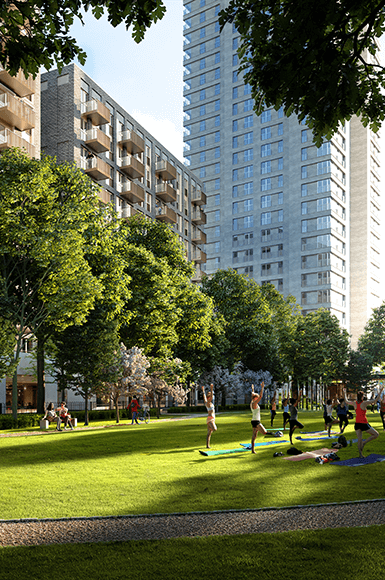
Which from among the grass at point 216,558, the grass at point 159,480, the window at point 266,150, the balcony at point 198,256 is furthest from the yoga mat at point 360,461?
the window at point 266,150

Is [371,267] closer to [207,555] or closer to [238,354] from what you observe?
[238,354]

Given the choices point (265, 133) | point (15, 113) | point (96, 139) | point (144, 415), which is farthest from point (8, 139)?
point (265, 133)

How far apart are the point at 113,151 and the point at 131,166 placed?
2667 millimetres

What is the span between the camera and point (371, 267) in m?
112

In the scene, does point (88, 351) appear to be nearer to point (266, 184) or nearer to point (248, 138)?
point (266, 184)

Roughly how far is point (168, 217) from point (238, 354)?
24.0 m

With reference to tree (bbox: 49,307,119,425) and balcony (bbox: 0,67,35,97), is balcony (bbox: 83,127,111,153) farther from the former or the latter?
tree (bbox: 49,307,119,425)

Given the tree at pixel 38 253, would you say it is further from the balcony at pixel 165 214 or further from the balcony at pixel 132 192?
the balcony at pixel 165 214

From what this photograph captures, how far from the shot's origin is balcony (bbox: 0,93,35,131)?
43281 mm

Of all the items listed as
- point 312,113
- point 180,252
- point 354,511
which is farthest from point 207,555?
point 180,252

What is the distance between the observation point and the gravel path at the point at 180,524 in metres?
8.04

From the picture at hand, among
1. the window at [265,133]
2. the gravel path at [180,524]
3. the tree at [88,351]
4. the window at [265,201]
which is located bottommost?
the gravel path at [180,524]

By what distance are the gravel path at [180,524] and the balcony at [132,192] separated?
188ft

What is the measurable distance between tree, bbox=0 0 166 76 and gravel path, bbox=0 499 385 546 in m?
6.61
